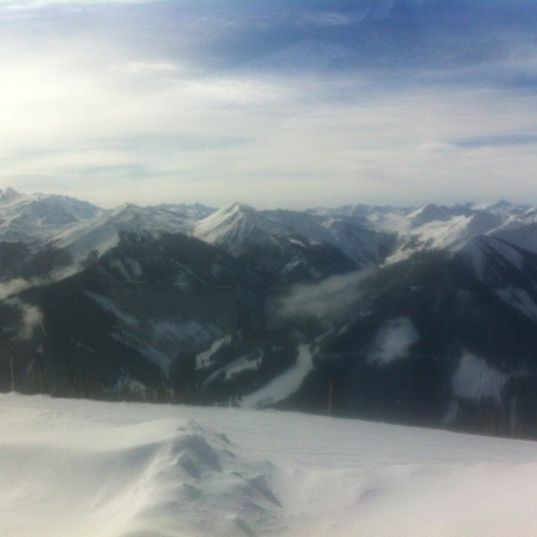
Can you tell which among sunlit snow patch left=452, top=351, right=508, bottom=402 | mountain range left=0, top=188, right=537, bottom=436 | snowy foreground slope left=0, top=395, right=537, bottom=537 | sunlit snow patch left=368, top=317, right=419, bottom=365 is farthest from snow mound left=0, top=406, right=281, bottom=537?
sunlit snow patch left=368, top=317, right=419, bottom=365

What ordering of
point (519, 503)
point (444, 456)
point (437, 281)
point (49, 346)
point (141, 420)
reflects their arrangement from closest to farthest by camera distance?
point (519, 503), point (444, 456), point (141, 420), point (49, 346), point (437, 281)

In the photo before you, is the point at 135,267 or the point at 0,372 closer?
the point at 0,372

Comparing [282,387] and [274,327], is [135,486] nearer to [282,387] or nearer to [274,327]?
[282,387]

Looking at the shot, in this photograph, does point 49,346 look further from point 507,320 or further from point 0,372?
point 507,320

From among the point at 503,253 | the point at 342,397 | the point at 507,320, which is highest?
the point at 503,253

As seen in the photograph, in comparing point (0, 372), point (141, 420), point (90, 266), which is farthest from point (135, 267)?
point (141, 420)

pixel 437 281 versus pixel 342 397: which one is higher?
pixel 437 281

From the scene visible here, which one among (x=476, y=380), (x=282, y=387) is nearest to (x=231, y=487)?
(x=282, y=387)

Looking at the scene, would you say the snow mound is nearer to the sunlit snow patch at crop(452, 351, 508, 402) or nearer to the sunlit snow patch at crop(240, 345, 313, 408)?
the sunlit snow patch at crop(240, 345, 313, 408)

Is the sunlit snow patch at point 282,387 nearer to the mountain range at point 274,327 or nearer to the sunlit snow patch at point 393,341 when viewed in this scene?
the mountain range at point 274,327
